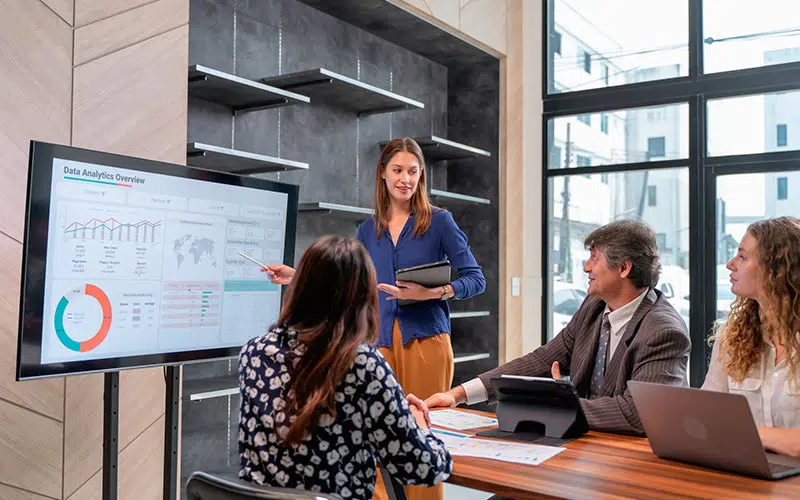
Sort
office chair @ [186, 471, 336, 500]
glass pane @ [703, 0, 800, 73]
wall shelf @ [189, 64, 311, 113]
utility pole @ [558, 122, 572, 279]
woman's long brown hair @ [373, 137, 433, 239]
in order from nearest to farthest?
office chair @ [186, 471, 336, 500]
wall shelf @ [189, 64, 311, 113]
woman's long brown hair @ [373, 137, 433, 239]
glass pane @ [703, 0, 800, 73]
utility pole @ [558, 122, 572, 279]

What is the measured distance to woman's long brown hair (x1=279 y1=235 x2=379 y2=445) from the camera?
137cm

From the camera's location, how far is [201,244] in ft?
8.07

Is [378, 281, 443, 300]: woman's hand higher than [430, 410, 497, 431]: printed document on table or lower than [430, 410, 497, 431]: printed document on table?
higher

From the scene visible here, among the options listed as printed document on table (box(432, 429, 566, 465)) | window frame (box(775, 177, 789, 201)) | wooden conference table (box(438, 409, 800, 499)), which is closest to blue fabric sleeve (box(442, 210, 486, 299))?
printed document on table (box(432, 429, 566, 465))

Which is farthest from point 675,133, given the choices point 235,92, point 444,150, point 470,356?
point 235,92

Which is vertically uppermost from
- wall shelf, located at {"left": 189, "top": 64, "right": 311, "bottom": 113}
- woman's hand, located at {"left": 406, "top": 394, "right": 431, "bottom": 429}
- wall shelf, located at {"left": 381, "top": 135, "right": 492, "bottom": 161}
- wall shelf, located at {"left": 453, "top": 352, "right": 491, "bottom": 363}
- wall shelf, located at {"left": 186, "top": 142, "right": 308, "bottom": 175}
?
wall shelf, located at {"left": 381, "top": 135, "right": 492, "bottom": 161}

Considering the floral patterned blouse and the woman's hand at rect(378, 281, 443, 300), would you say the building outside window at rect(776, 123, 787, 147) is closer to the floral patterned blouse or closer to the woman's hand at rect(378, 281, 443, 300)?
the woman's hand at rect(378, 281, 443, 300)

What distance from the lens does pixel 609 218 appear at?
5012 millimetres

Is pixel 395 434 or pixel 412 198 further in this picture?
pixel 412 198

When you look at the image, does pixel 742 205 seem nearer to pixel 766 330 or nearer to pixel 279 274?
pixel 766 330

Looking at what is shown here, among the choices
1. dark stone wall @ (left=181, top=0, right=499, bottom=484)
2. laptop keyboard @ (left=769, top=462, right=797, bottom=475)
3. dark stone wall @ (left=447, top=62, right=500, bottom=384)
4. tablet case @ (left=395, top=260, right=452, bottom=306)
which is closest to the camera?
laptop keyboard @ (left=769, top=462, right=797, bottom=475)

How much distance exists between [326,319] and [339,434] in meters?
0.22

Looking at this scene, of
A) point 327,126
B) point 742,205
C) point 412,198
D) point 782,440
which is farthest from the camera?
point 742,205

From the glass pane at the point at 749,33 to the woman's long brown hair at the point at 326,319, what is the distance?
3.90m
